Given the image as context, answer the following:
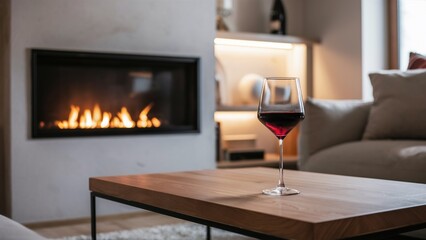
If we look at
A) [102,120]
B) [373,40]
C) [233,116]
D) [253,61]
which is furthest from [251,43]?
[102,120]

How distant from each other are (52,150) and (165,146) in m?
0.73

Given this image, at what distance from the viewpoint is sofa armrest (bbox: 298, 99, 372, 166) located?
10.0ft

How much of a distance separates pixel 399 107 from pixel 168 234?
1.32m

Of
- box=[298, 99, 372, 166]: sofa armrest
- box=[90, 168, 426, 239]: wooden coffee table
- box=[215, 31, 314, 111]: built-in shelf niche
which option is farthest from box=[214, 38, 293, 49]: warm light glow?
box=[90, 168, 426, 239]: wooden coffee table

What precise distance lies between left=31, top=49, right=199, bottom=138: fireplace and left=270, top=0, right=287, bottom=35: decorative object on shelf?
1.06m

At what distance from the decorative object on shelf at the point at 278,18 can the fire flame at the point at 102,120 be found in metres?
1.39

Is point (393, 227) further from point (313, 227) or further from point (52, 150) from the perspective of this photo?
point (52, 150)

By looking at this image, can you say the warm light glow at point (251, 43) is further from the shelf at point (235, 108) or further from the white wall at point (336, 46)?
the shelf at point (235, 108)

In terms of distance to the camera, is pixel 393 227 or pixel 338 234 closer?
pixel 338 234

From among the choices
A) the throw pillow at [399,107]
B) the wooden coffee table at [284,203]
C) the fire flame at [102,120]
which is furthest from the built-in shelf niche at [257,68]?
the wooden coffee table at [284,203]

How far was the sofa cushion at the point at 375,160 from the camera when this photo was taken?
2.45 meters

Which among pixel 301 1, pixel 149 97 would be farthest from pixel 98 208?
pixel 301 1

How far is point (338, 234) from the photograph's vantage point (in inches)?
42.8

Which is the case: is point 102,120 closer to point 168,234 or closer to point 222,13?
point 168,234
